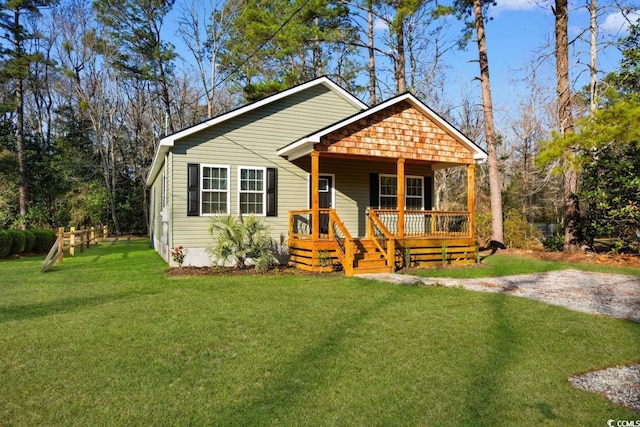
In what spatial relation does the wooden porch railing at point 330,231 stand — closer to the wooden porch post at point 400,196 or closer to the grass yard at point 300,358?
the wooden porch post at point 400,196

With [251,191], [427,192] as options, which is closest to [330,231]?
[251,191]

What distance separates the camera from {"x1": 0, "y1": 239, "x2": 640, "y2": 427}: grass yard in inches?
133

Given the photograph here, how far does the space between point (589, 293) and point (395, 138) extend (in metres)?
5.75

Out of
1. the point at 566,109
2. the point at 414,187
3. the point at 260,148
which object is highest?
the point at 566,109

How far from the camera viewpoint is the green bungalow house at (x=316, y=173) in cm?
1115

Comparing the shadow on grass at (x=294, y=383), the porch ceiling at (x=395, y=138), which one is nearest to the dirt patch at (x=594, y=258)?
the porch ceiling at (x=395, y=138)

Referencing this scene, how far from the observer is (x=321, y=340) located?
5129 mm

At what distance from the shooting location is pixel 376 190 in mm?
14055

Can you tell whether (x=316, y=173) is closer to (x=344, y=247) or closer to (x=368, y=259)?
(x=344, y=247)

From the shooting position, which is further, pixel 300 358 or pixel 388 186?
pixel 388 186

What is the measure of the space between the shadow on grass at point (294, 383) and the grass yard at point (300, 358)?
A: 2 centimetres

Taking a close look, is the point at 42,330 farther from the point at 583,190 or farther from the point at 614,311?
the point at 583,190

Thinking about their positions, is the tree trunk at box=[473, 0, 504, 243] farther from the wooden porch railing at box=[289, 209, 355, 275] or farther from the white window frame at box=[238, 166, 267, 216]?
the white window frame at box=[238, 166, 267, 216]

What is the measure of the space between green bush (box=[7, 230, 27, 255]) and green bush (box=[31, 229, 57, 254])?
117cm
